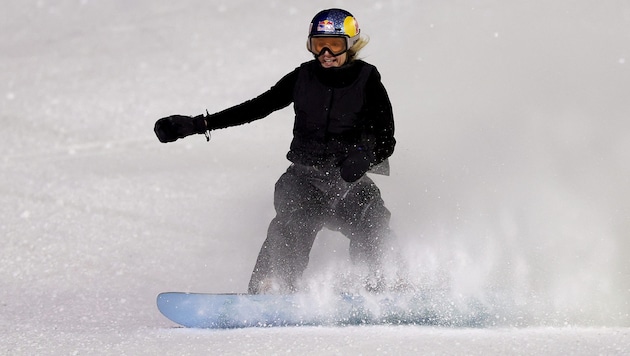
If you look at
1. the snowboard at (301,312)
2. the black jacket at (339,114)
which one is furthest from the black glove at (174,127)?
the snowboard at (301,312)

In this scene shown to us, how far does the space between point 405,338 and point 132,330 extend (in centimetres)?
122

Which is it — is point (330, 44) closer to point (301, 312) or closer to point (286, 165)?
point (301, 312)

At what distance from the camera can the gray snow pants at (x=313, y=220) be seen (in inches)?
163

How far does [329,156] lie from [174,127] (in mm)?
718

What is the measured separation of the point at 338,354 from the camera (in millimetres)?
3266

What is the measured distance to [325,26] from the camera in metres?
3.99

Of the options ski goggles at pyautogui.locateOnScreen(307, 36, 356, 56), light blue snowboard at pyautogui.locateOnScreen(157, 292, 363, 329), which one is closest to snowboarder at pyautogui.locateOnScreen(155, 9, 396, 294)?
ski goggles at pyautogui.locateOnScreen(307, 36, 356, 56)

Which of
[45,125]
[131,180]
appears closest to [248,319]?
[131,180]

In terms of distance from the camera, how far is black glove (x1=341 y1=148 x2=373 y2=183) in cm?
393

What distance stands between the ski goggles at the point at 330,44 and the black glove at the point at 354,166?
466mm

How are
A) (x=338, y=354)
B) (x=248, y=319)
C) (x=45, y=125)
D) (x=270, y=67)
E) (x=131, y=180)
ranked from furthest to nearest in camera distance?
(x=270, y=67) < (x=45, y=125) < (x=131, y=180) < (x=248, y=319) < (x=338, y=354)

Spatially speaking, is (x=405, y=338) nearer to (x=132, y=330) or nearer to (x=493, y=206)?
(x=132, y=330)

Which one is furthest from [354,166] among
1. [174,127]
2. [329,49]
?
[174,127]

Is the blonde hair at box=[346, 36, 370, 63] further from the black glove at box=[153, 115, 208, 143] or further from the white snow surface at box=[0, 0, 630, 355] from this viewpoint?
the white snow surface at box=[0, 0, 630, 355]
